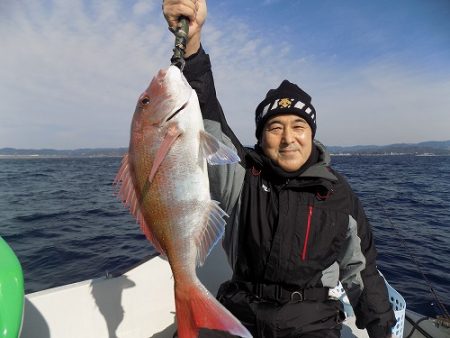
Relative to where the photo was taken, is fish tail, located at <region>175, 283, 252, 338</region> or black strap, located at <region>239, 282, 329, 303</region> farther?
black strap, located at <region>239, 282, 329, 303</region>

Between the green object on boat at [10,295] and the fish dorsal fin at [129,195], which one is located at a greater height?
the fish dorsal fin at [129,195]

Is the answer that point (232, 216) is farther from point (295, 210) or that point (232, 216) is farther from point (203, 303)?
point (203, 303)

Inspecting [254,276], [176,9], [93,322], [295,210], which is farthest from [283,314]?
[176,9]

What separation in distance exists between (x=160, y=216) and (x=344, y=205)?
4.97 feet

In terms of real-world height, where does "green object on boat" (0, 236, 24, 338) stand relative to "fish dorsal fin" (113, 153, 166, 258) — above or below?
below

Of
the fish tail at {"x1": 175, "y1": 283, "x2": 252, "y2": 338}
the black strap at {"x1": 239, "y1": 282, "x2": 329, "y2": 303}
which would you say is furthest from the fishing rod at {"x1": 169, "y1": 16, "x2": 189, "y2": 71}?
the black strap at {"x1": 239, "y1": 282, "x2": 329, "y2": 303}

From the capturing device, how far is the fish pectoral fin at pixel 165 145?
5.92ft

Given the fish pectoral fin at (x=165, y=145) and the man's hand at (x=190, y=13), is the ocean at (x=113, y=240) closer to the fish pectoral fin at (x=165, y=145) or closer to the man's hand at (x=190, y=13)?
the fish pectoral fin at (x=165, y=145)

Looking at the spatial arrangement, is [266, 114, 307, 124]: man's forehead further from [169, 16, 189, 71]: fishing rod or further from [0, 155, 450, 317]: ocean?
[0, 155, 450, 317]: ocean

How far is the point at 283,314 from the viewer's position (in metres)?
2.40

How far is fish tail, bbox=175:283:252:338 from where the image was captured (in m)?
1.86

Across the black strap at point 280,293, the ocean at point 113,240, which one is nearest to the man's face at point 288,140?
the black strap at point 280,293

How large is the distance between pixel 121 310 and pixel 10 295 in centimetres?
164

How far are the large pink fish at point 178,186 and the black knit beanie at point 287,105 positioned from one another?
0.86 metres
